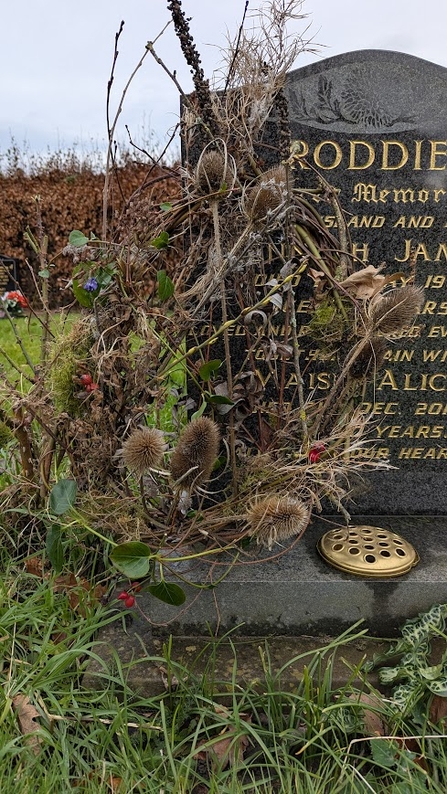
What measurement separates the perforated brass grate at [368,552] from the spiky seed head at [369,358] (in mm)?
560

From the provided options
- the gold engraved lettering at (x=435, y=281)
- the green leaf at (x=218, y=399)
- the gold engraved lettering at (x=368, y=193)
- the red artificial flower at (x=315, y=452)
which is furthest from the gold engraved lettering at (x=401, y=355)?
the green leaf at (x=218, y=399)

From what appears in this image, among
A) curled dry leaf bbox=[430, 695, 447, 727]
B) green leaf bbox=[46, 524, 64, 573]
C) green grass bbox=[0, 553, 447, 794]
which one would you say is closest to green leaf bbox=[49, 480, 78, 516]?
green leaf bbox=[46, 524, 64, 573]

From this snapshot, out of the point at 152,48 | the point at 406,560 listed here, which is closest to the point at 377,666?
the point at 406,560

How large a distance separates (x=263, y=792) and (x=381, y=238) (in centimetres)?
175

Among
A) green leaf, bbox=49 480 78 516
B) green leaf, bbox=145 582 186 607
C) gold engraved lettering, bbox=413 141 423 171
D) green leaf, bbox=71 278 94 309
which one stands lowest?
green leaf, bbox=145 582 186 607

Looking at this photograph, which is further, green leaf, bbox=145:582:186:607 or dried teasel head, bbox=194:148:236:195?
dried teasel head, bbox=194:148:236:195

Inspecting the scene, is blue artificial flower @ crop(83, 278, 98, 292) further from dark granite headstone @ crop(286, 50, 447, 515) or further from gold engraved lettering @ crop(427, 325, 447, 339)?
gold engraved lettering @ crop(427, 325, 447, 339)

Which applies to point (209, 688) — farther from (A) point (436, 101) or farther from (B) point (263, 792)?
(A) point (436, 101)

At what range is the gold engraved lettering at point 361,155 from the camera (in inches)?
83.6

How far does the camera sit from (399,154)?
213cm

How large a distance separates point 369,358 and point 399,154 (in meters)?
0.87

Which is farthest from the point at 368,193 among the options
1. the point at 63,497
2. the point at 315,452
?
the point at 63,497

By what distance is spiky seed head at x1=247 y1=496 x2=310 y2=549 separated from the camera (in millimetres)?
1447

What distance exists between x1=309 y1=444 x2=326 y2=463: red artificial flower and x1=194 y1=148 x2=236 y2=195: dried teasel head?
28.2 inches
